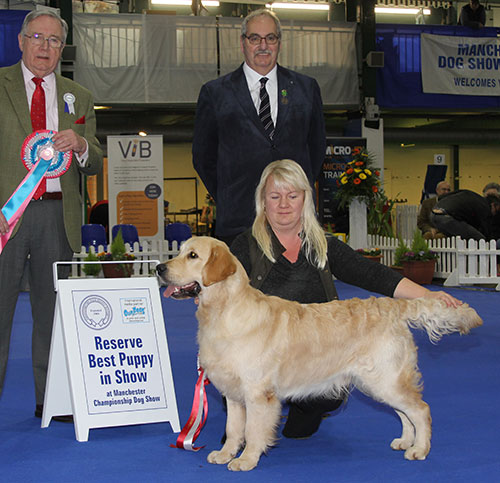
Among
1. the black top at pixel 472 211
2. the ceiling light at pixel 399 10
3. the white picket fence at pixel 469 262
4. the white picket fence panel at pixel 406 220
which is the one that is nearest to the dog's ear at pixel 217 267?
the white picket fence at pixel 469 262

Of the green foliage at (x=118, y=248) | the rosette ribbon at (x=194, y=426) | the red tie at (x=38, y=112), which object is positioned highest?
the red tie at (x=38, y=112)

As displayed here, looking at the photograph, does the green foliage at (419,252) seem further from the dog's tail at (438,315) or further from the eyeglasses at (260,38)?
the dog's tail at (438,315)

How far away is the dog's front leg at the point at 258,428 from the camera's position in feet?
7.95

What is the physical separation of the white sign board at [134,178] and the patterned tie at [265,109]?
743 cm

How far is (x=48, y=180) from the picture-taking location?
313cm

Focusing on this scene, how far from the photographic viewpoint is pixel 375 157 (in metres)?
13.7

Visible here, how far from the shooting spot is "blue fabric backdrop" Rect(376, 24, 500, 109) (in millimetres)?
13516

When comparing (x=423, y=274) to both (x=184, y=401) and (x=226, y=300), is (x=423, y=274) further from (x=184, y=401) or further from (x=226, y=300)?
(x=226, y=300)

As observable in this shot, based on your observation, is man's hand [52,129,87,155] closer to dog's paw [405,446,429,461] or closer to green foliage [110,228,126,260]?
dog's paw [405,446,429,461]

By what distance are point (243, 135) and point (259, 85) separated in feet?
0.92

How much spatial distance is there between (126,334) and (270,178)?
1.00m

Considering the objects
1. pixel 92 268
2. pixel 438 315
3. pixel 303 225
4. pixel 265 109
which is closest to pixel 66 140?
pixel 265 109

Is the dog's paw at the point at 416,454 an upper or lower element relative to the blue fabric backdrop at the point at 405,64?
lower

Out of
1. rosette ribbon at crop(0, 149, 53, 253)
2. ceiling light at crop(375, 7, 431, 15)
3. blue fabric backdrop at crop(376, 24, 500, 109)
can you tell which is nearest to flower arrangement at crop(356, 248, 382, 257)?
blue fabric backdrop at crop(376, 24, 500, 109)
